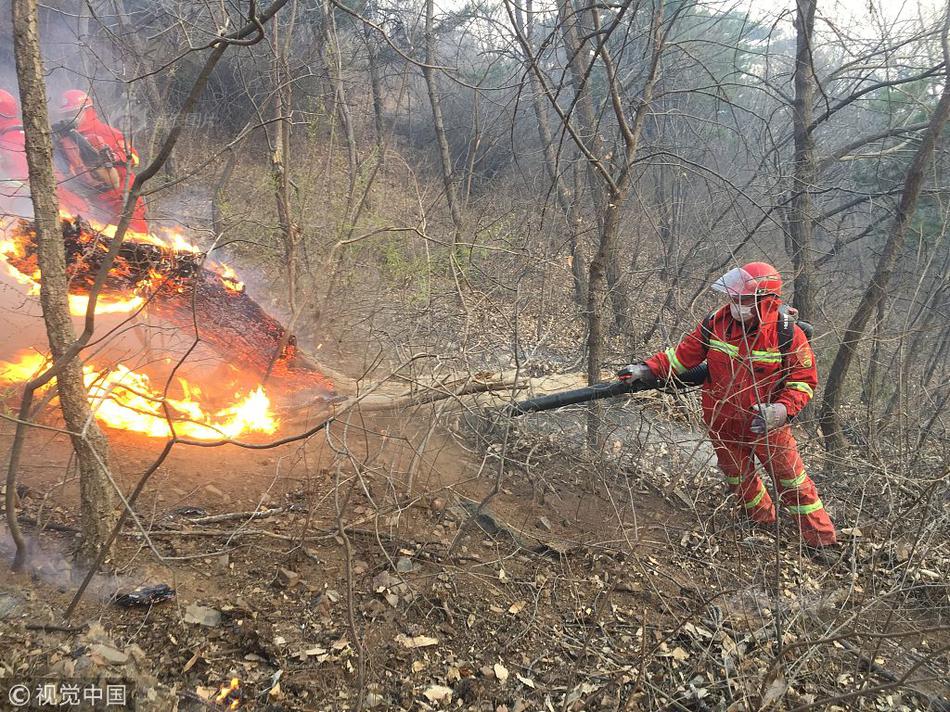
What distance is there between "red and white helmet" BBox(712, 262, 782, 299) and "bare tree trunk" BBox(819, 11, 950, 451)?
128 cm

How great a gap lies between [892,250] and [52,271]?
6.50 meters

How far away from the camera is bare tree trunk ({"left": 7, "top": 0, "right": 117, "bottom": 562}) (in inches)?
101

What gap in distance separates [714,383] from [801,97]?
12.6 ft

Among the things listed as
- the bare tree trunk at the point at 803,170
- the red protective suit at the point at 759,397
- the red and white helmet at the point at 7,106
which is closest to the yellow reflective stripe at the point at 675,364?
the red protective suit at the point at 759,397

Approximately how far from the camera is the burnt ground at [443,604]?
105 inches

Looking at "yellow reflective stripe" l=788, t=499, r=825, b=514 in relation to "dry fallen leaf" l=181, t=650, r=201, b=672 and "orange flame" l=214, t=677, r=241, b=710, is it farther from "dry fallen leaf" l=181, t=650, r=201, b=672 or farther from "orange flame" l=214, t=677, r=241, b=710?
"dry fallen leaf" l=181, t=650, r=201, b=672

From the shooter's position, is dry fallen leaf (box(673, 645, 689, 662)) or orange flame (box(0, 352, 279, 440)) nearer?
dry fallen leaf (box(673, 645, 689, 662))

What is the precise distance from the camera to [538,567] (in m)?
3.81

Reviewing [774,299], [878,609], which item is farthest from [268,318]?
[878,609]

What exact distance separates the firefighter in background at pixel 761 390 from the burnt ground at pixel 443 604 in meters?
0.34

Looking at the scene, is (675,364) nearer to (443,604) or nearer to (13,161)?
(443,604)

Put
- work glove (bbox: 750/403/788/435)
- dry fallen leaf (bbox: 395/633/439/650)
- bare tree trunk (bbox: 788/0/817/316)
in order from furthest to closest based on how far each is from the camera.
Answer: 1. bare tree trunk (bbox: 788/0/817/316)
2. work glove (bbox: 750/403/788/435)
3. dry fallen leaf (bbox: 395/633/439/650)

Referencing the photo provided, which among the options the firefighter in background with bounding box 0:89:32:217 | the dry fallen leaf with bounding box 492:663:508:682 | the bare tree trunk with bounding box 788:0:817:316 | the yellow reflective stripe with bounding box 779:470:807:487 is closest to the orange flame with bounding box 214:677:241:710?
the dry fallen leaf with bounding box 492:663:508:682

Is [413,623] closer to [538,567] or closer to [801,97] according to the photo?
[538,567]
